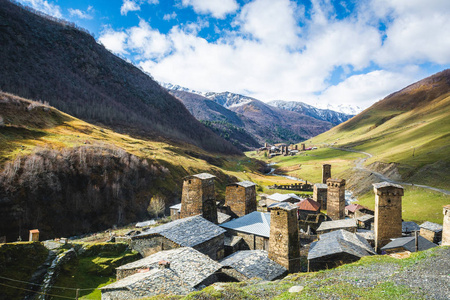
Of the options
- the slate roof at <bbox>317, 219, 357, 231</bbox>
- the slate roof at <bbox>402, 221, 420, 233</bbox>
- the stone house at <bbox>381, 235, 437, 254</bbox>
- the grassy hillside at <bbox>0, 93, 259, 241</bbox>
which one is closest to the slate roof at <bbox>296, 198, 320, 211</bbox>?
the slate roof at <bbox>317, 219, 357, 231</bbox>

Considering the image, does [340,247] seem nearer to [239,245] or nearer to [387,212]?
[387,212]

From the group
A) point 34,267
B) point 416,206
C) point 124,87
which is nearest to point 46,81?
point 124,87

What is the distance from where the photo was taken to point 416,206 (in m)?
42.7

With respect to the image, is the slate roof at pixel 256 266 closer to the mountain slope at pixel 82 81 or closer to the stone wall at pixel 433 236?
the stone wall at pixel 433 236

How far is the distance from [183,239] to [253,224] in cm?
956

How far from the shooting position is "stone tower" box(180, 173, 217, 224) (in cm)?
2644

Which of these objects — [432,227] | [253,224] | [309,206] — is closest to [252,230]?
[253,224]

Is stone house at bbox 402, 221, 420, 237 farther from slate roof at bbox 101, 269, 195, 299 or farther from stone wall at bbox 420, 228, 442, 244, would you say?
slate roof at bbox 101, 269, 195, 299

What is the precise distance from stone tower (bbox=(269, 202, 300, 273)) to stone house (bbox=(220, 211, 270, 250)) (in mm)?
4667

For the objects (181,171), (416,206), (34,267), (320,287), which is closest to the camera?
(320,287)

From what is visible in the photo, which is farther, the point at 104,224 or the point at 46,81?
the point at 46,81

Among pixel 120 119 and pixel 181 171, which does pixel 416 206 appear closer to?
pixel 181 171

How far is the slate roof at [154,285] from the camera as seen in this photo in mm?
13176

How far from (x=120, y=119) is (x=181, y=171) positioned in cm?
7585
